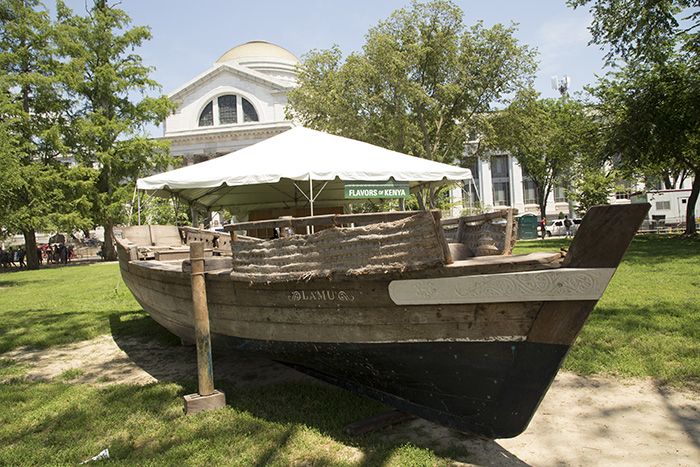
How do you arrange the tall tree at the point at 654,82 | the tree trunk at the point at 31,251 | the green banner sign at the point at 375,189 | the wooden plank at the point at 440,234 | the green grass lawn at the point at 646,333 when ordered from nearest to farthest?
the wooden plank at the point at 440,234 → the green grass lawn at the point at 646,333 → the green banner sign at the point at 375,189 → the tall tree at the point at 654,82 → the tree trunk at the point at 31,251

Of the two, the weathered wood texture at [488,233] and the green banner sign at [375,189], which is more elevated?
the green banner sign at [375,189]

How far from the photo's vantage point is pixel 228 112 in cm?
5459

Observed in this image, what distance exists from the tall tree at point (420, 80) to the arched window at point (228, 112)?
35.1 meters

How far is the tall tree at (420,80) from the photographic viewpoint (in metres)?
19.4

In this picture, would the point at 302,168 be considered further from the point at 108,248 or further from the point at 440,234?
the point at 108,248

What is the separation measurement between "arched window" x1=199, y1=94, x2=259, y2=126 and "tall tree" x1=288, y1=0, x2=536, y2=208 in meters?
35.1

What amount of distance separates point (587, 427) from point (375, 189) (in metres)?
5.35

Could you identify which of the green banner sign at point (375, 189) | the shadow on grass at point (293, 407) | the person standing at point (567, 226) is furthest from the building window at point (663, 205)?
the shadow on grass at point (293, 407)

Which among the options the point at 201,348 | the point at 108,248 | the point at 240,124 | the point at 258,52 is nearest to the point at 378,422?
the point at 201,348

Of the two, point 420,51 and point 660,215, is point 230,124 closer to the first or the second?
point 420,51

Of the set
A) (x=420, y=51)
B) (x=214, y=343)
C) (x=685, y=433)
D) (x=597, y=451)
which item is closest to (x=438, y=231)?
(x=597, y=451)

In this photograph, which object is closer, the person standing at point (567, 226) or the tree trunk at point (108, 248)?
the tree trunk at point (108, 248)

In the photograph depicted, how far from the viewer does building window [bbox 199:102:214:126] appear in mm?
54750

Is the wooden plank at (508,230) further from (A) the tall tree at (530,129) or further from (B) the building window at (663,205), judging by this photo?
(B) the building window at (663,205)
